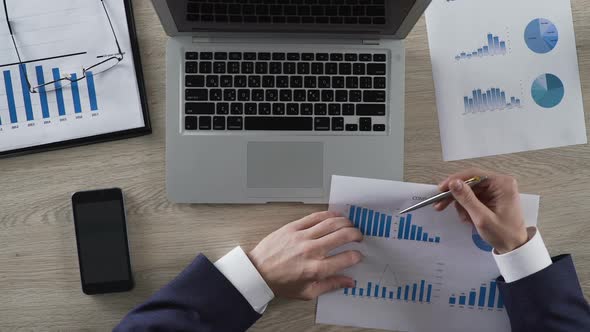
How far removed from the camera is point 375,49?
862 millimetres

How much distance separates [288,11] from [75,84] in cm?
38

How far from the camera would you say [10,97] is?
875 millimetres

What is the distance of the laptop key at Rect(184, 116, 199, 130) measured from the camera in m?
0.86

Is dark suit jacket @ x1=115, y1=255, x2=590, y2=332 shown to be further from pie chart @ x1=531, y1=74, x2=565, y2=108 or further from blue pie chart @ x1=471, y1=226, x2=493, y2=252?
pie chart @ x1=531, y1=74, x2=565, y2=108

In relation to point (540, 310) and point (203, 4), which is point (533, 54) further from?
point (203, 4)

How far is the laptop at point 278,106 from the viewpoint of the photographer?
33.7 inches

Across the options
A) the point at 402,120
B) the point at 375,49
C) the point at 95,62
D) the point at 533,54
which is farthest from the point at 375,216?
the point at 95,62

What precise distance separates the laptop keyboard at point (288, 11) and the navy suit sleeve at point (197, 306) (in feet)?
1.27

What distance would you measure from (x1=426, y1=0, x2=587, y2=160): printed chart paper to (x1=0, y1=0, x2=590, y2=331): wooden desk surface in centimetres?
3

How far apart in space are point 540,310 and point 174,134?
0.65 meters

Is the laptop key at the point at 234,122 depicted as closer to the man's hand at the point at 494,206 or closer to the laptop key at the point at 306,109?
the laptop key at the point at 306,109

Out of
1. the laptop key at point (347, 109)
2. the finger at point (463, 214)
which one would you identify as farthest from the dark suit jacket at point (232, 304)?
the laptop key at point (347, 109)

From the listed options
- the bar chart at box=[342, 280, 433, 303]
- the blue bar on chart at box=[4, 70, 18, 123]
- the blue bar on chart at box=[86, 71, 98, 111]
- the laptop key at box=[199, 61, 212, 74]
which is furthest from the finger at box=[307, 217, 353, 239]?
the blue bar on chart at box=[4, 70, 18, 123]

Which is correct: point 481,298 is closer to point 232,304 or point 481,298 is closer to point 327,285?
point 327,285
